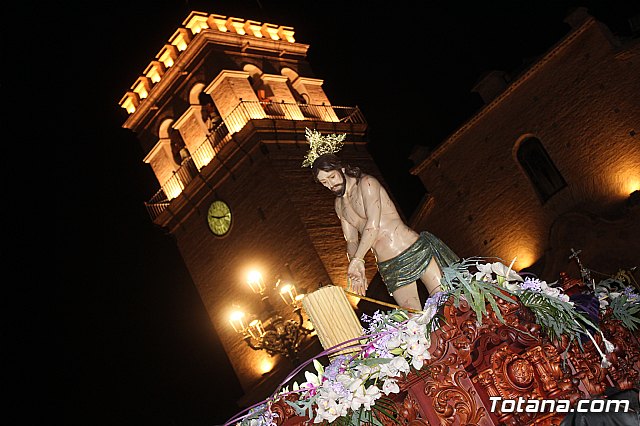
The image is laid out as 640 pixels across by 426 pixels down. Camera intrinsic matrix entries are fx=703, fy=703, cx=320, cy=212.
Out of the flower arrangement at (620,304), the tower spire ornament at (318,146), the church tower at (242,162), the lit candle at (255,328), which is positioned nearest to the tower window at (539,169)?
the church tower at (242,162)

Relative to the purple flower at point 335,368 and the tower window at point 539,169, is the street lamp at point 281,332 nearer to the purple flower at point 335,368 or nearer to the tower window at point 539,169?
the tower window at point 539,169

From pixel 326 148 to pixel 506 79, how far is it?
14149 millimetres

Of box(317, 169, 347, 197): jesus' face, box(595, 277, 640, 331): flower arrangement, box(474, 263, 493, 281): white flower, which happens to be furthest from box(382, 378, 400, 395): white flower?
box(317, 169, 347, 197): jesus' face

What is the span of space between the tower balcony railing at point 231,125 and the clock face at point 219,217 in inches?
39.3

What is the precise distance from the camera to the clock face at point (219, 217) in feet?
62.2

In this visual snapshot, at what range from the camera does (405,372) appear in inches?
132

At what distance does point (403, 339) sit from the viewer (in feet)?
11.1

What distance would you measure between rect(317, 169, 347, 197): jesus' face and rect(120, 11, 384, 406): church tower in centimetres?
1052

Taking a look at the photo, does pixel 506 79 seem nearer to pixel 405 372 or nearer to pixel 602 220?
pixel 602 220

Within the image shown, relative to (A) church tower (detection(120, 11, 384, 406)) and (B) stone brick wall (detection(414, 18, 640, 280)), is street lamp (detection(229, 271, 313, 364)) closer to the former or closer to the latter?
(A) church tower (detection(120, 11, 384, 406))

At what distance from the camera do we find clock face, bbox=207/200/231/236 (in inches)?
746

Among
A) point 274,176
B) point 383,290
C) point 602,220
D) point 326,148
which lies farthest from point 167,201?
point 326,148

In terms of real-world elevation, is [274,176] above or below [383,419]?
above

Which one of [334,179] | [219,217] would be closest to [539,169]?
[219,217]
